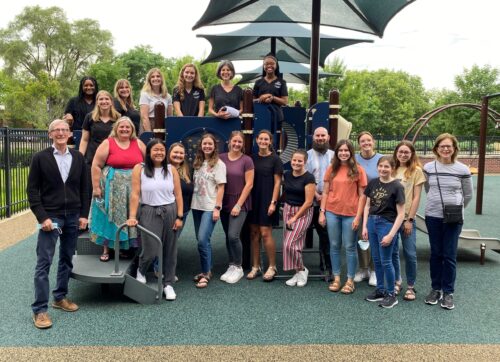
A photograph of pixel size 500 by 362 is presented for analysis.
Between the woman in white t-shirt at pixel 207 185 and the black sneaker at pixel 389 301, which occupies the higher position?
the woman in white t-shirt at pixel 207 185

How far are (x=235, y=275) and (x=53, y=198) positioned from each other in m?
2.47

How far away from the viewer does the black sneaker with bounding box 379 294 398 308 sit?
4.96 meters

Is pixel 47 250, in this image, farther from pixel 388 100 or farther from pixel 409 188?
pixel 388 100

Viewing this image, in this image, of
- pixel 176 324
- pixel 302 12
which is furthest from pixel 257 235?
pixel 302 12

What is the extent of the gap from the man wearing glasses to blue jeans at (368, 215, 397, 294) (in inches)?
116

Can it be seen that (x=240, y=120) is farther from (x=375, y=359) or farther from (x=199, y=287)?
(x=375, y=359)

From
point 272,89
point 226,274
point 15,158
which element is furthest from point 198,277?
point 15,158

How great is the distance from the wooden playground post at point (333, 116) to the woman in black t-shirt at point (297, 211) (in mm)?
1025

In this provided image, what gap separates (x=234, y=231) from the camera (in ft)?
18.6

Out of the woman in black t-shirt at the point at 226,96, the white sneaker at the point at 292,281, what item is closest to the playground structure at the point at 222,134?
the woman in black t-shirt at the point at 226,96

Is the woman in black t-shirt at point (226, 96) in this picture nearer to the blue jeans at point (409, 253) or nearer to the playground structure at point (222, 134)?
the playground structure at point (222, 134)

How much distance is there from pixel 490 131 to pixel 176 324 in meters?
38.8

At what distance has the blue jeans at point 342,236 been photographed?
5.40 m

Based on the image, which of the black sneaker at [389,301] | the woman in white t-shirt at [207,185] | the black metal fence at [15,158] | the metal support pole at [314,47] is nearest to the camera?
the black sneaker at [389,301]
